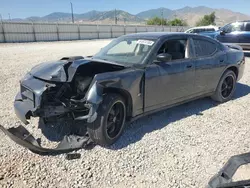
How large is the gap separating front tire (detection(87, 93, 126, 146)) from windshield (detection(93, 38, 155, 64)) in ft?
2.90

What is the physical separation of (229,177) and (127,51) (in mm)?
2912

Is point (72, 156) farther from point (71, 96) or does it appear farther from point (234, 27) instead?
point (234, 27)

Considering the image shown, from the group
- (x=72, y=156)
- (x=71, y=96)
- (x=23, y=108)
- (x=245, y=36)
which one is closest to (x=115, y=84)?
(x=71, y=96)

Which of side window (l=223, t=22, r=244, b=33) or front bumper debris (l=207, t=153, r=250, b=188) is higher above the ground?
side window (l=223, t=22, r=244, b=33)

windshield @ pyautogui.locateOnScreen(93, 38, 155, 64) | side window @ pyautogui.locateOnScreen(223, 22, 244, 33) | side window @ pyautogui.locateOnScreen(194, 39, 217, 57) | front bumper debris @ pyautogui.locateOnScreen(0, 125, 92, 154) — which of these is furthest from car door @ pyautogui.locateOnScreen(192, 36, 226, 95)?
side window @ pyautogui.locateOnScreen(223, 22, 244, 33)

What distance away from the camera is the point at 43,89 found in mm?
3330

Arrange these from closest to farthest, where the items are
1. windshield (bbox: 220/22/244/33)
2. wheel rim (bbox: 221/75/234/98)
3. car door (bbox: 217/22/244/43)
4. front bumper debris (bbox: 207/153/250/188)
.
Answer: front bumper debris (bbox: 207/153/250/188), wheel rim (bbox: 221/75/234/98), car door (bbox: 217/22/244/43), windshield (bbox: 220/22/244/33)

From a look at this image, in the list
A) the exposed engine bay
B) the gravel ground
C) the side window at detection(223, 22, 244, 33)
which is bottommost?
the gravel ground

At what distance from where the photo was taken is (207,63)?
5.01m

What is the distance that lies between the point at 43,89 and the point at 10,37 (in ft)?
79.6

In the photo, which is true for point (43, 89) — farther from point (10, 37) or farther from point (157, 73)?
point (10, 37)

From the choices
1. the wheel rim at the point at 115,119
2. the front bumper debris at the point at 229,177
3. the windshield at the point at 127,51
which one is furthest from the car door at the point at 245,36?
the front bumper debris at the point at 229,177

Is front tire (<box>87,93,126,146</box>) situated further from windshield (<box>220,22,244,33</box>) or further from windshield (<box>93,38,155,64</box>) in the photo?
windshield (<box>220,22,244,33</box>)

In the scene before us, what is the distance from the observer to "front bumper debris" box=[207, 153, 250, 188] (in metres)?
2.11
